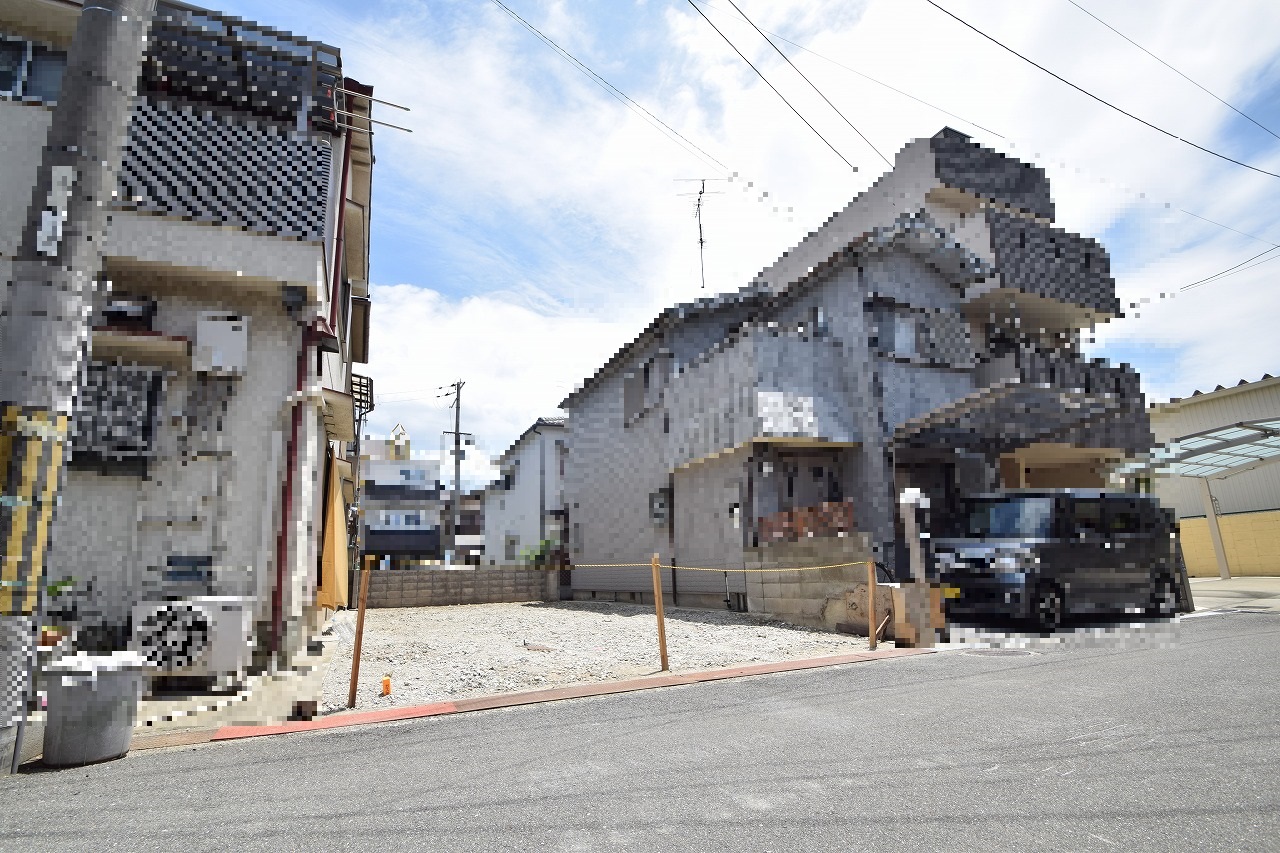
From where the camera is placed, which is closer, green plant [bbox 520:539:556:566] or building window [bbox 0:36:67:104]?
building window [bbox 0:36:67:104]

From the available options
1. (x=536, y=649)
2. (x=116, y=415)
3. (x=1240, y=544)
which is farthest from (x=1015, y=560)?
(x=1240, y=544)

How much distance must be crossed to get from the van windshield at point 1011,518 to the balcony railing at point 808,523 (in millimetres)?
1896

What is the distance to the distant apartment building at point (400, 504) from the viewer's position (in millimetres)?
31797

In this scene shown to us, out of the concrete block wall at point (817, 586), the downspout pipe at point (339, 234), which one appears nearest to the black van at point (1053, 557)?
the concrete block wall at point (817, 586)

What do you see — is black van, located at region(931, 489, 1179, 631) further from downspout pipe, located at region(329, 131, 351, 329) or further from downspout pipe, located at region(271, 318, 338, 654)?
downspout pipe, located at region(329, 131, 351, 329)

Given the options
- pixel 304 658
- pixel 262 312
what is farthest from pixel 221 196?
pixel 304 658

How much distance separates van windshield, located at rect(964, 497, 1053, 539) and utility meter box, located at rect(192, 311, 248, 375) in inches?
413

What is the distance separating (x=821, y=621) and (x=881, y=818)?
26.6ft

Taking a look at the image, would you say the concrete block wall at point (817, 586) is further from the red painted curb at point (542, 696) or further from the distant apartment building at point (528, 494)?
the distant apartment building at point (528, 494)

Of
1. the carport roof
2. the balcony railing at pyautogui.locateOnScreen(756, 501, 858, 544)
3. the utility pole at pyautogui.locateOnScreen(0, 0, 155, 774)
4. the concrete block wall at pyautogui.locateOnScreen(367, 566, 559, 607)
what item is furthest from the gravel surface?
the carport roof

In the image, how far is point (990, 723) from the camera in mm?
4895

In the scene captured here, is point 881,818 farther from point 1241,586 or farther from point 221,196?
point 1241,586

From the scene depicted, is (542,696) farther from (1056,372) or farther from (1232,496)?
(1232,496)

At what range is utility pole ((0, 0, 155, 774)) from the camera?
15.4 ft
